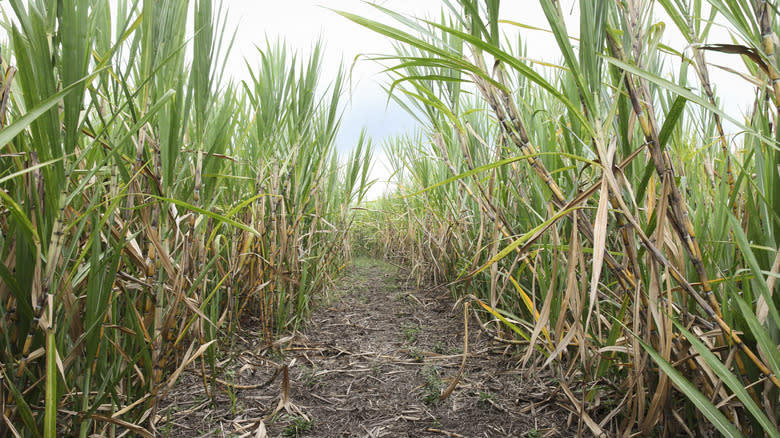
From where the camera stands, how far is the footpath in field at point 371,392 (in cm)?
106

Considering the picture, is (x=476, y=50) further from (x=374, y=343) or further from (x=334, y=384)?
(x=374, y=343)

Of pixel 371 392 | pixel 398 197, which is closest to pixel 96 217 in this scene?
pixel 398 197

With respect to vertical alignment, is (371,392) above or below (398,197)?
below

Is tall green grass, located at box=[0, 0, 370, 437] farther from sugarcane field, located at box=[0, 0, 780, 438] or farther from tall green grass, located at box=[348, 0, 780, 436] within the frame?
tall green grass, located at box=[348, 0, 780, 436]

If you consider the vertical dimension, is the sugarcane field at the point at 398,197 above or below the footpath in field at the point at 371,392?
above

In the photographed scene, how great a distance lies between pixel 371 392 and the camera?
4.31 ft

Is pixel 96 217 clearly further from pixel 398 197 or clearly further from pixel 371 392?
pixel 371 392

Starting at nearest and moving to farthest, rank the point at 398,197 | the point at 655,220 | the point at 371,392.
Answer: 1. the point at 655,220
2. the point at 398,197
3. the point at 371,392

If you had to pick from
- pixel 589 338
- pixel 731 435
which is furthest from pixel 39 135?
pixel 589 338

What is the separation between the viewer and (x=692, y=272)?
78 centimetres

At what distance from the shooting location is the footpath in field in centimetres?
106

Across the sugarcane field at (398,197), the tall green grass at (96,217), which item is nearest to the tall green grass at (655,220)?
the sugarcane field at (398,197)

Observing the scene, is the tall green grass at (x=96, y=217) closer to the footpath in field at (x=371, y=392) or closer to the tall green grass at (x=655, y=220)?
the footpath in field at (x=371, y=392)

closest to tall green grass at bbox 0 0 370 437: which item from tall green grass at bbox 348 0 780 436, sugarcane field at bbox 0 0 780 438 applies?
sugarcane field at bbox 0 0 780 438
